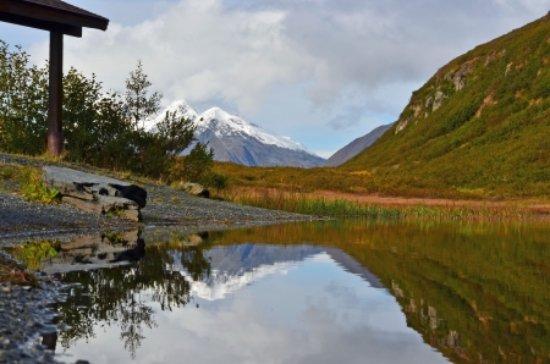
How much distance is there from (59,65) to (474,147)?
123 meters

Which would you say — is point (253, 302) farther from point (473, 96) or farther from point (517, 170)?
point (473, 96)

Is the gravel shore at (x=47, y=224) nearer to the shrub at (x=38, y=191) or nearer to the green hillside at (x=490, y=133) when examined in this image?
the shrub at (x=38, y=191)

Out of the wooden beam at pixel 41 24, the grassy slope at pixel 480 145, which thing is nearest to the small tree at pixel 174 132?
the wooden beam at pixel 41 24

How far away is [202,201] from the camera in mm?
38062

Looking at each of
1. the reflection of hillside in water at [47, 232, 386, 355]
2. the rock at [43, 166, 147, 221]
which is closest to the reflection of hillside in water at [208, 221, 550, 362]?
the reflection of hillside in water at [47, 232, 386, 355]

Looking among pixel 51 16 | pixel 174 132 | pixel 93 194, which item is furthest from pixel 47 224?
pixel 174 132

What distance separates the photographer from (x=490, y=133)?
148 m

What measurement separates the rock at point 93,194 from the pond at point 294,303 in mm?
5266

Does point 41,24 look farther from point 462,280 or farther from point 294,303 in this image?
point 294,303

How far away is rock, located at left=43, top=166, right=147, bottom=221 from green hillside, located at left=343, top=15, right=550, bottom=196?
72.2 m

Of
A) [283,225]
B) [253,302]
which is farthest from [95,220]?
[253,302]

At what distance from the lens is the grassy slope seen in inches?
3893

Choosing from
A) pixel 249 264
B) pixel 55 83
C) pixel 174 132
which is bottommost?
pixel 249 264

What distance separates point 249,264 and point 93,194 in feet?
40.3
